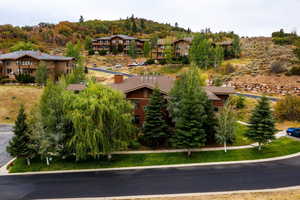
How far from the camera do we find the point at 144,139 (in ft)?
99.9

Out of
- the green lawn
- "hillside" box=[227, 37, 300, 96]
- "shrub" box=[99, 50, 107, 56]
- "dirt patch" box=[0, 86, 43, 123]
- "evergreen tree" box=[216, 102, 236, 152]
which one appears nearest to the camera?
the green lawn

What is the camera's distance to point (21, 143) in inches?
1034

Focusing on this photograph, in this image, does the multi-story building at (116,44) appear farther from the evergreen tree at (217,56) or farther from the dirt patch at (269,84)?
the dirt patch at (269,84)

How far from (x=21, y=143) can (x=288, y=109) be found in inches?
1646

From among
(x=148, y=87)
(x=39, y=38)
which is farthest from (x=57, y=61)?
(x=39, y=38)

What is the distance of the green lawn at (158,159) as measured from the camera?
26.0 meters

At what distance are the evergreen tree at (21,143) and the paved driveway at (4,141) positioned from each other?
2755 mm

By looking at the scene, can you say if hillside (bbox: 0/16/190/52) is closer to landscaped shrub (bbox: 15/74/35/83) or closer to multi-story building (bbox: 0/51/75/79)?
multi-story building (bbox: 0/51/75/79)

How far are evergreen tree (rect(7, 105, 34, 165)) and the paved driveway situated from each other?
2755mm

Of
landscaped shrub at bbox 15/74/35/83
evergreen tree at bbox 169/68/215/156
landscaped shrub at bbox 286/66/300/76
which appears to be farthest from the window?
landscaped shrub at bbox 286/66/300/76

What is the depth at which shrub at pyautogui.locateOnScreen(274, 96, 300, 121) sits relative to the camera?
1550 inches

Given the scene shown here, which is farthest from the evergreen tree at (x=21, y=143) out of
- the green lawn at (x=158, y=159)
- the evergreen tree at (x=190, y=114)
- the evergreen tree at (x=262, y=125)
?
the evergreen tree at (x=262, y=125)

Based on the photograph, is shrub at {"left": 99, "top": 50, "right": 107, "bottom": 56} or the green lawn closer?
the green lawn

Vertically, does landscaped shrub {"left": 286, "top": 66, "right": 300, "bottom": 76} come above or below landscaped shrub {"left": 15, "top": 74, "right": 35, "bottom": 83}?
above
